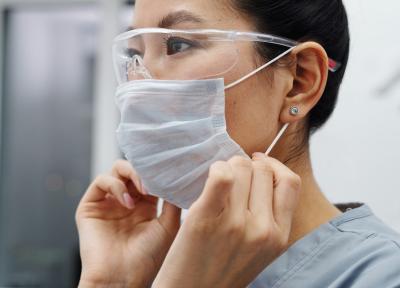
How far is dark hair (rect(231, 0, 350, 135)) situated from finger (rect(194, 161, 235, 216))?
0.34m

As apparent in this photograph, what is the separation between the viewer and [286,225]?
0.87 m

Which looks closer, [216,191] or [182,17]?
[216,191]

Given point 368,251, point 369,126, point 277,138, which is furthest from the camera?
point 369,126

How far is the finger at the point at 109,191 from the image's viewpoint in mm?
1299

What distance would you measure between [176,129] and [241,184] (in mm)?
216

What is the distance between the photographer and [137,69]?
1.08 meters

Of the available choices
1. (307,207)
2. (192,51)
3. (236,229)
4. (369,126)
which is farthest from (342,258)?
(369,126)

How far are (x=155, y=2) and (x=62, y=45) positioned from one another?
2648 mm

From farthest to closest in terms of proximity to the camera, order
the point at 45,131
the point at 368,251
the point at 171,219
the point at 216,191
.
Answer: the point at 45,131 < the point at 171,219 < the point at 368,251 < the point at 216,191

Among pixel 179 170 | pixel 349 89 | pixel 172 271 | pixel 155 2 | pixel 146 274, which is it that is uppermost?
pixel 155 2

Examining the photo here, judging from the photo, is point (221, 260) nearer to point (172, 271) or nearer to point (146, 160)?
point (172, 271)

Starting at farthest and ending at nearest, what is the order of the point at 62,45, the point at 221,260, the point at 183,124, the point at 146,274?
the point at 62,45 < the point at 146,274 < the point at 183,124 < the point at 221,260

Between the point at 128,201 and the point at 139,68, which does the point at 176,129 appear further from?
the point at 128,201

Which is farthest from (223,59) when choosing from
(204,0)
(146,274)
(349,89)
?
(349,89)
